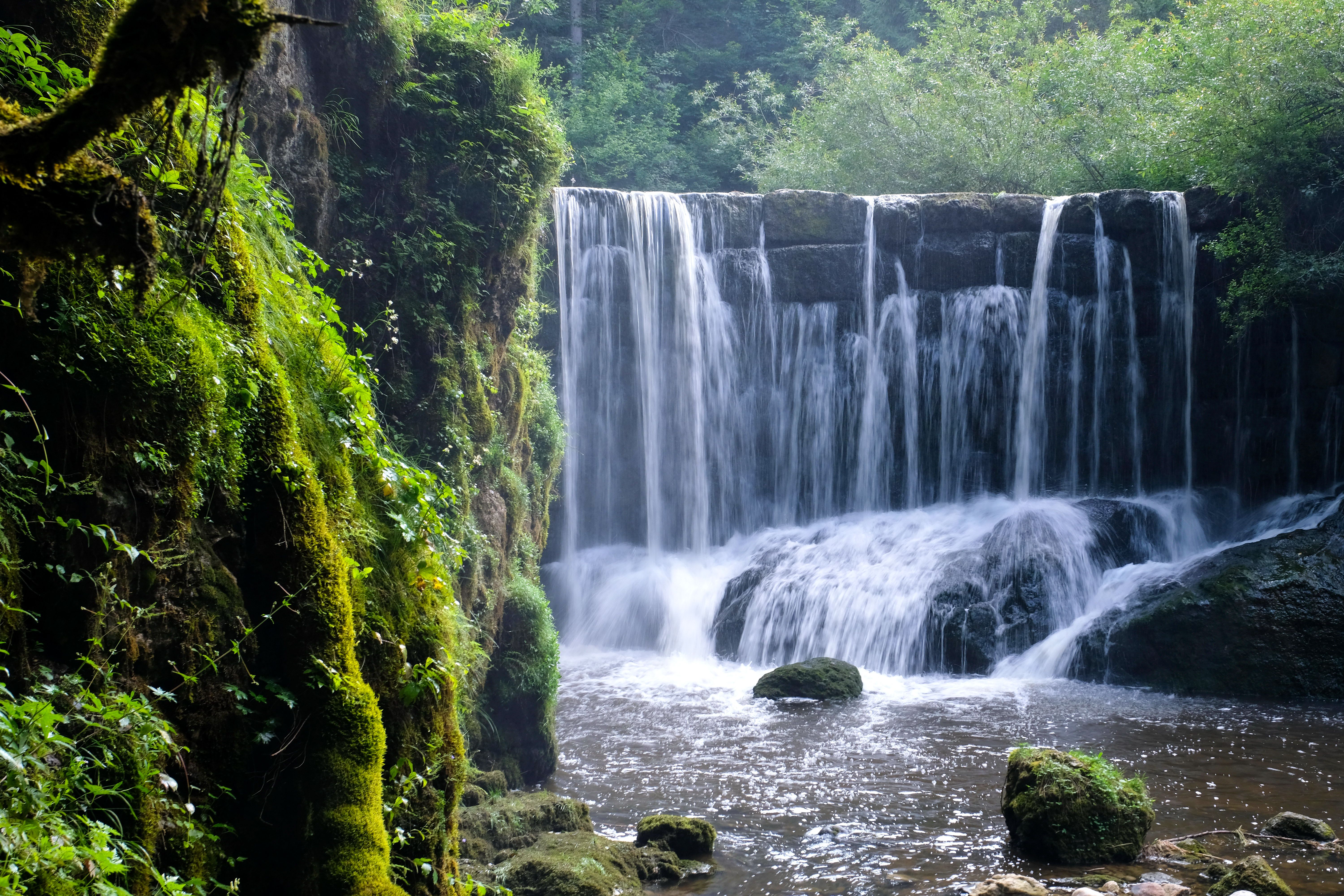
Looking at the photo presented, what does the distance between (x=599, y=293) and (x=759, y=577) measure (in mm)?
5362

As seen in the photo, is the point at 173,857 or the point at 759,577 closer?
the point at 173,857

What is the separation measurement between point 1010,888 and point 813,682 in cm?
562

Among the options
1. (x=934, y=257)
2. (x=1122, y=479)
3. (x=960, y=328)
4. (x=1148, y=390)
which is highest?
(x=934, y=257)

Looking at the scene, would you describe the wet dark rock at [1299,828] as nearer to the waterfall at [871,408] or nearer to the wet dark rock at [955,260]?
the waterfall at [871,408]

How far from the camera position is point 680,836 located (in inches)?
260

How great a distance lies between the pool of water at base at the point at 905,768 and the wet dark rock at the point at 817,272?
707 centimetres

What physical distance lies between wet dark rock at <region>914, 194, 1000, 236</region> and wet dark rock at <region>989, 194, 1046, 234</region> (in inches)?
3.5

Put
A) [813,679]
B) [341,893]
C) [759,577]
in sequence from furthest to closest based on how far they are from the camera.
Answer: [759,577]
[813,679]
[341,893]

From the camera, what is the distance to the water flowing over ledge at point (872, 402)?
14.4 metres

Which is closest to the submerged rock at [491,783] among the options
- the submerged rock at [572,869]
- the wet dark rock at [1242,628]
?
the submerged rock at [572,869]

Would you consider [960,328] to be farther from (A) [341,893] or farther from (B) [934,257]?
(A) [341,893]

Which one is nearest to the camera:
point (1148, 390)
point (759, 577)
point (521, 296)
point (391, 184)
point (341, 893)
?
point (341, 893)

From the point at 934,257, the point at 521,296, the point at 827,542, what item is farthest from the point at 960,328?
the point at 521,296

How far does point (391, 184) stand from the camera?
29.1 feet
